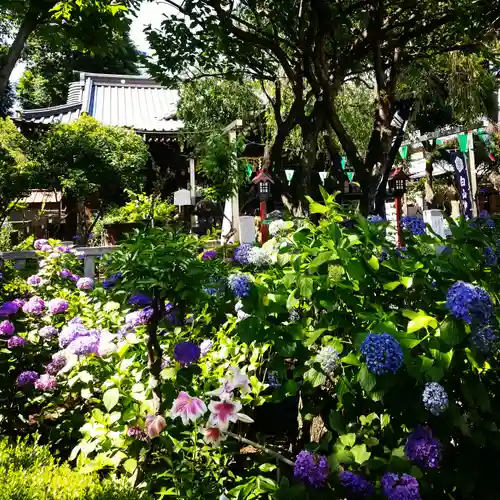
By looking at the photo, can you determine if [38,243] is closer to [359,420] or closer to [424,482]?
[359,420]

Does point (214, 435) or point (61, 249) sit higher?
point (61, 249)

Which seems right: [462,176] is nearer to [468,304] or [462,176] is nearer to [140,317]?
[140,317]

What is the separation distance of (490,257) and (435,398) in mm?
634

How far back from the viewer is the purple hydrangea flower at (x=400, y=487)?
4.09ft

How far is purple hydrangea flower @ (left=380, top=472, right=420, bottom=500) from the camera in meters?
1.25

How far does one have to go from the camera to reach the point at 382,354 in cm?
122

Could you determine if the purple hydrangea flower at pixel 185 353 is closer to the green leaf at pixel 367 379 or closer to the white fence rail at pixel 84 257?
the green leaf at pixel 367 379

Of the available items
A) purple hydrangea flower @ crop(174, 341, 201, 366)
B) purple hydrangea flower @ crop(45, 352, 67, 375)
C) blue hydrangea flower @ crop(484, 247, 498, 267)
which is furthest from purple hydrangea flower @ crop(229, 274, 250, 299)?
purple hydrangea flower @ crop(45, 352, 67, 375)

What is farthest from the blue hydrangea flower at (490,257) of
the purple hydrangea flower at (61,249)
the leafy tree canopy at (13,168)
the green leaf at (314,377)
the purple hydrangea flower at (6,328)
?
the leafy tree canopy at (13,168)

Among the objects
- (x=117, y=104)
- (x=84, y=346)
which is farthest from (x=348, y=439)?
(x=117, y=104)

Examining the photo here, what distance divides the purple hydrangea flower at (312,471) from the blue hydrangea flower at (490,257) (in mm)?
816

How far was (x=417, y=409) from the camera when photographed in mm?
1336

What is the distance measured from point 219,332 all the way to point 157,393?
1.86 feet

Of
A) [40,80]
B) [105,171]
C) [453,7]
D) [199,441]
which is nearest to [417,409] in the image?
[199,441]
